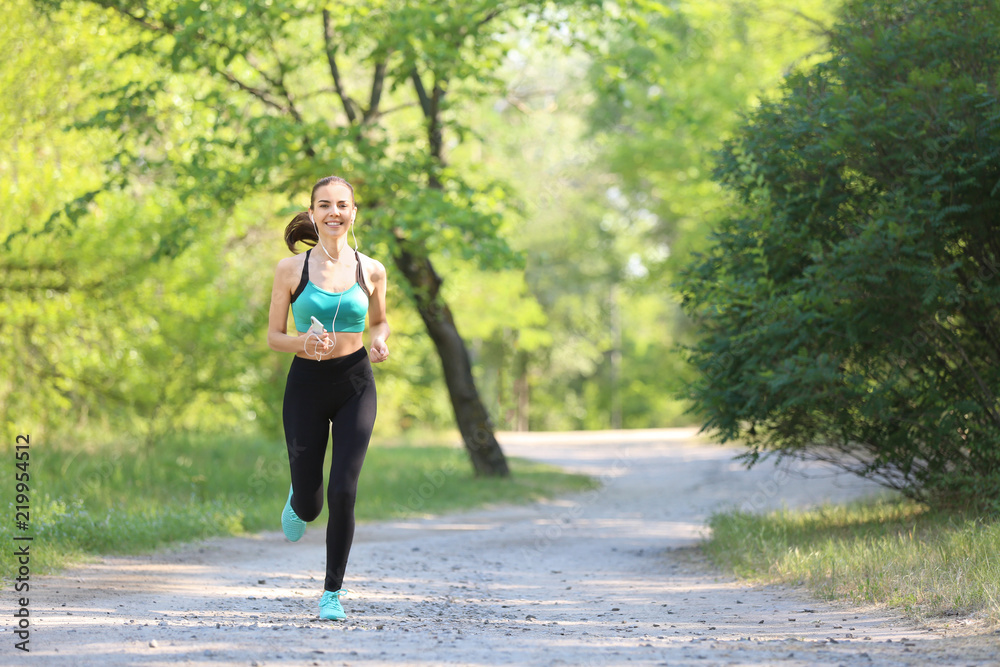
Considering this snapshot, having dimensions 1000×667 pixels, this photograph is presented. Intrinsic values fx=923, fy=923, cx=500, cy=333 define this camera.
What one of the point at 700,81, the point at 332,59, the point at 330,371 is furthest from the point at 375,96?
the point at 700,81

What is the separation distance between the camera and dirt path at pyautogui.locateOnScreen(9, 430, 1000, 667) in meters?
4.18

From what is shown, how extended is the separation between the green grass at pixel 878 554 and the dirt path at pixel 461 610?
0.78 feet

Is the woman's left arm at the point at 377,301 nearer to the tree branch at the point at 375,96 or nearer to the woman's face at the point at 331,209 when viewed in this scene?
the woman's face at the point at 331,209

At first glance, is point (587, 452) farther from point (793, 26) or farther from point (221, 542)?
point (221, 542)

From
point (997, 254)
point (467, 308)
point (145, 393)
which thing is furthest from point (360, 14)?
point (467, 308)

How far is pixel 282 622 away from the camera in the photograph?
4.86 m

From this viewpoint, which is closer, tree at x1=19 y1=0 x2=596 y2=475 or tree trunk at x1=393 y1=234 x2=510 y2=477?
tree at x1=19 y1=0 x2=596 y2=475

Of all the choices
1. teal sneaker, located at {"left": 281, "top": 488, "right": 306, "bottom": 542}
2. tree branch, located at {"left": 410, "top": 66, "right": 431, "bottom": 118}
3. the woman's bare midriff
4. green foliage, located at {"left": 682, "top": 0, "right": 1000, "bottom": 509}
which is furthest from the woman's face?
tree branch, located at {"left": 410, "top": 66, "right": 431, "bottom": 118}

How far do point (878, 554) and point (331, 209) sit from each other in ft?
13.9

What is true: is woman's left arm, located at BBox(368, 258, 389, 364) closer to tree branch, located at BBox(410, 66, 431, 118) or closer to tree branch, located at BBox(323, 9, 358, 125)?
tree branch, located at BBox(323, 9, 358, 125)

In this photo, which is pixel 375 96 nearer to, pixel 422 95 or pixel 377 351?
pixel 422 95

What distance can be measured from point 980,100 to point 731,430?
3.23 m

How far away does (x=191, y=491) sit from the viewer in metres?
10.8

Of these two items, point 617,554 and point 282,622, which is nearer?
point 282,622
